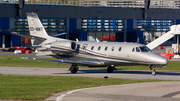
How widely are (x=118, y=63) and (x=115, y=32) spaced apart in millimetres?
68114

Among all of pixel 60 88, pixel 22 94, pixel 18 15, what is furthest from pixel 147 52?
pixel 18 15

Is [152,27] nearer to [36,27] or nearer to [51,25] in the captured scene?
[51,25]

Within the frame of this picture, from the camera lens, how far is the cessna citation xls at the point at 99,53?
28641 millimetres

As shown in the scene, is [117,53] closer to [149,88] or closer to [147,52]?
[147,52]

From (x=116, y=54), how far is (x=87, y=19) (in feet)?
197

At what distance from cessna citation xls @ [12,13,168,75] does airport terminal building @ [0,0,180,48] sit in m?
48.3

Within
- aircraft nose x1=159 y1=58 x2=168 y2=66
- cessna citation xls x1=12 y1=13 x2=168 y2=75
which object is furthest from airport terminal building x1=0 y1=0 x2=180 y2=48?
aircraft nose x1=159 y1=58 x2=168 y2=66

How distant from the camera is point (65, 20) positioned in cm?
8769

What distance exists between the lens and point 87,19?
89.2 m

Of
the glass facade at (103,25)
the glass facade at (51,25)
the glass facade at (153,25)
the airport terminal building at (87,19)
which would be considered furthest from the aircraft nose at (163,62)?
the glass facade at (153,25)

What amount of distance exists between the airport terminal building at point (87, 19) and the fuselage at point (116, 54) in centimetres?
5061

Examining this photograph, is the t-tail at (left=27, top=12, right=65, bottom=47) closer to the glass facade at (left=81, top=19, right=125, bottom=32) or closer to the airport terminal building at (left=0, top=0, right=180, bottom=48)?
the airport terminal building at (left=0, top=0, right=180, bottom=48)

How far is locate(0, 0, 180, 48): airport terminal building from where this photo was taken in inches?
3182

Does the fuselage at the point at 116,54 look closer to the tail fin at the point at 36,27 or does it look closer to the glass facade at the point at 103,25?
the tail fin at the point at 36,27
